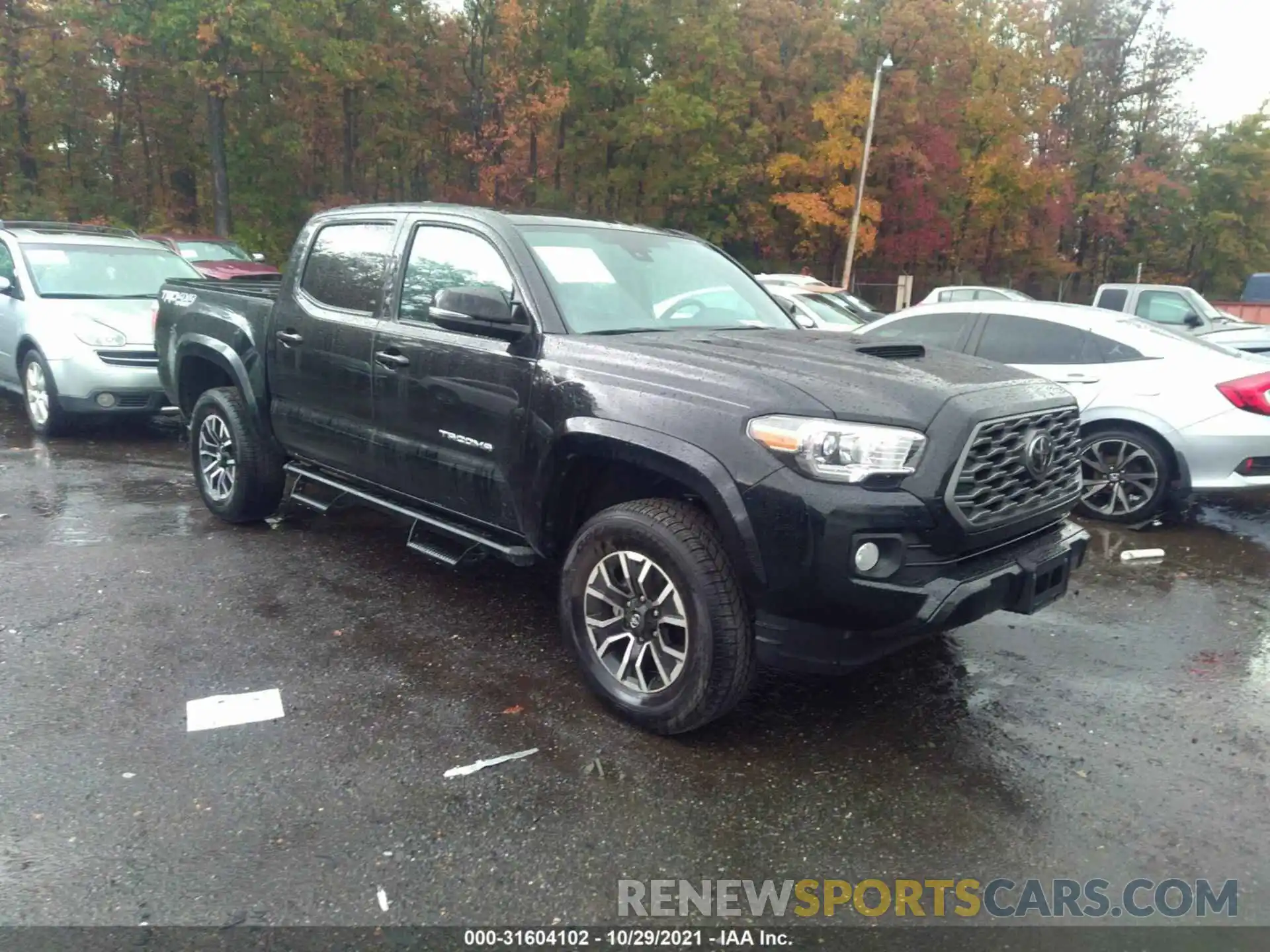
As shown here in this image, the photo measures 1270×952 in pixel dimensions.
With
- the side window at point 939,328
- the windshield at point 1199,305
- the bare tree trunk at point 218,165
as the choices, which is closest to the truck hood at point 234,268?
the bare tree trunk at point 218,165

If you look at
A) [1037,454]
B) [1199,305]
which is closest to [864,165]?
[1199,305]

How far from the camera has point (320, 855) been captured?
2787 mm

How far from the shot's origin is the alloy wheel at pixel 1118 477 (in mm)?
6570

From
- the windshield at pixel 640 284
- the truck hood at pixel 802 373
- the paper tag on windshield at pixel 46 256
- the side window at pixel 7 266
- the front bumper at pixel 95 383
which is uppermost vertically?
the windshield at pixel 640 284

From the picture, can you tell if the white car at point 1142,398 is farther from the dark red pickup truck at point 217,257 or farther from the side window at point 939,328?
the dark red pickup truck at point 217,257

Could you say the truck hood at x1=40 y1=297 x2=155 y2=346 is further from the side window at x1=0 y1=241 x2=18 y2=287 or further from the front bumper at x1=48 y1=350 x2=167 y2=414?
the side window at x1=0 y1=241 x2=18 y2=287

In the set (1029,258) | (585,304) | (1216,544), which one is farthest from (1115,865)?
(1029,258)

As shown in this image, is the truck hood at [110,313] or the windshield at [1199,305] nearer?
the truck hood at [110,313]

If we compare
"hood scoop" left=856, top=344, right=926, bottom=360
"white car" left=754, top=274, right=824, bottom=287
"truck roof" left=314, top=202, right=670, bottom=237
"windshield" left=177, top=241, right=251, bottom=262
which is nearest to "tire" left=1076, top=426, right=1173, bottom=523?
"hood scoop" left=856, top=344, right=926, bottom=360

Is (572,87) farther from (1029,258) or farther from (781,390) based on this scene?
(781,390)

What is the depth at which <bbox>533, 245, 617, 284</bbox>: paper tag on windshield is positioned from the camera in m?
4.13

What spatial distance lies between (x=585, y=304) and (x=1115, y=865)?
9.43 feet

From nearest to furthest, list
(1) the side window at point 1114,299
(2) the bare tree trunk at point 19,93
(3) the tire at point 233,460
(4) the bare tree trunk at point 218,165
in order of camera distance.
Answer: (3) the tire at point 233,460, (1) the side window at point 1114,299, (2) the bare tree trunk at point 19,93, (4) the bare tree trunk at point 218,165

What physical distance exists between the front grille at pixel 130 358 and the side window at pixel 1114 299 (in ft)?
47.2
